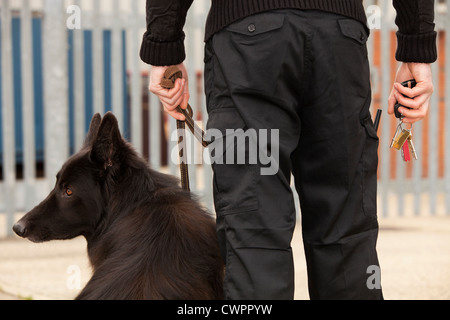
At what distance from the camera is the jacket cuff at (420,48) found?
2.08 m

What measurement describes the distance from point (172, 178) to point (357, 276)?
89cm

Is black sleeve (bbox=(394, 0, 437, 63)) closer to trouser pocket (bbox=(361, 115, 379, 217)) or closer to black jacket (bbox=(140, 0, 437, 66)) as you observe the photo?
black jacket (bbox=(140, 0, 437, 66))

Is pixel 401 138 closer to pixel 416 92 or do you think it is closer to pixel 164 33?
pixel 416 92

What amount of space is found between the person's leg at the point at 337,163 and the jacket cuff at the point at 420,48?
0.65 ft

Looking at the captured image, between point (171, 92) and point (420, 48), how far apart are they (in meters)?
0.84

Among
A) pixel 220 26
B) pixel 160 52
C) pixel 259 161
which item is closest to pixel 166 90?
pixel 160 52

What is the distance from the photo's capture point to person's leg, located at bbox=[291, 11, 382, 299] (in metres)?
1.88

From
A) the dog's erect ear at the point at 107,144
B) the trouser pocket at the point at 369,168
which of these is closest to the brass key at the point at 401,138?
the trouser pocket at the point at 369,168

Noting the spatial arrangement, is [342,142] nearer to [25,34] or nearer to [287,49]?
[287,49]

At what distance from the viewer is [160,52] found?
6.79 ft

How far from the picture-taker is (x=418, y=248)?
5.12 m

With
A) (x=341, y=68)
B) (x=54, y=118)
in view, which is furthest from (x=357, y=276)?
(x=54, y=118)

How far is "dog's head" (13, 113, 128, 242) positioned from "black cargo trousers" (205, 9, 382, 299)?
634 millimetres
